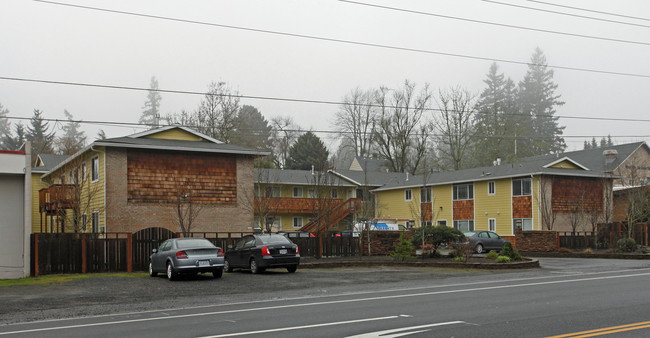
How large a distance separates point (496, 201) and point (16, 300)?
36950 millimetres

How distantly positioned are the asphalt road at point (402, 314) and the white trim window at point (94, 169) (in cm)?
1854

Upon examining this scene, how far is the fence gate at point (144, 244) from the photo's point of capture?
84.7 ft

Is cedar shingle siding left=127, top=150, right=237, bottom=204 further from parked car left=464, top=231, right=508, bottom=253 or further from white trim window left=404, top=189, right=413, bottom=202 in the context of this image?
white trim window left=404, top=189, right=413, bottom=202

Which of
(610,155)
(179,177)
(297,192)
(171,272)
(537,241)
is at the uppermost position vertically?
(610,155)

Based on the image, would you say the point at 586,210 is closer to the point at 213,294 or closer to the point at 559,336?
the point at 213,294

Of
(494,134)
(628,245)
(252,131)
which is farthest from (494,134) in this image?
(628,245)

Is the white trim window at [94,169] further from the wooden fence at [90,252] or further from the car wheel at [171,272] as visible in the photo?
the car wheel at [171,272]

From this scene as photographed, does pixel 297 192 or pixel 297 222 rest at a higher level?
pixel 297 192

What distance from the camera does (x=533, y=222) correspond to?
43562 mm

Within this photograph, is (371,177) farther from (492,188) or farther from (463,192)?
(492,188)

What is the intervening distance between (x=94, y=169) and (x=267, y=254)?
48.4 feet

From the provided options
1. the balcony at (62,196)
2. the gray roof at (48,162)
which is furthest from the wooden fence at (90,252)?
the gray roof at (48,162)

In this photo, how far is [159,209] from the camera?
3259cm

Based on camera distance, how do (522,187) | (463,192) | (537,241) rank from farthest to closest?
(463,192)
(522,187)
(537,241)
